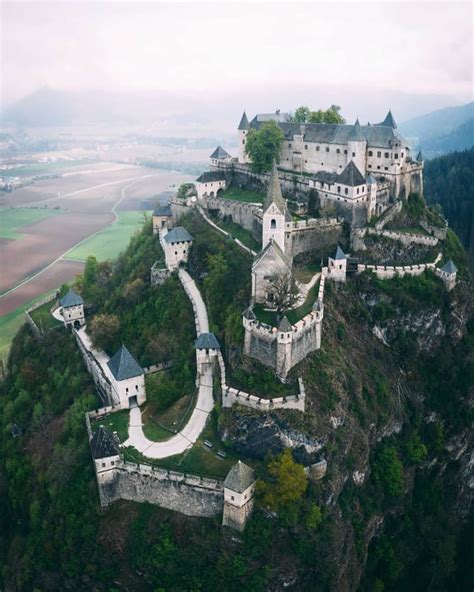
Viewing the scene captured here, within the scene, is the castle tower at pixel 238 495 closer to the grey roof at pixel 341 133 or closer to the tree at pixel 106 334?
the tree at pixel 106 334

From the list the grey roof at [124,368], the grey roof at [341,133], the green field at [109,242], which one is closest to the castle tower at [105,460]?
the grey roof at [124,368]

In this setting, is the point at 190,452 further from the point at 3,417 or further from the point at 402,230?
the point at 402,230

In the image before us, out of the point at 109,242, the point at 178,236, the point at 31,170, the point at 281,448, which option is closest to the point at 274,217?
the point at 178,236

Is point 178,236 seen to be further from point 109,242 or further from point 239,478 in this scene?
point 109,242

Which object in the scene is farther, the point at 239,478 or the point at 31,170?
the point at 31,170

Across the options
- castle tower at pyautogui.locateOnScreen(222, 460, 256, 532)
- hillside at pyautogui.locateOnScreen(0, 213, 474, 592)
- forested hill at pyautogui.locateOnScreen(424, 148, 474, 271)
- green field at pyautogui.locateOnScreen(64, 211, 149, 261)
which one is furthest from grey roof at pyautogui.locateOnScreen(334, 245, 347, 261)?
green field at pyautogui.locateOnScreen(64, 211, 149, 261)

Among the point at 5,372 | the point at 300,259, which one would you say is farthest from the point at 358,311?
the point at 5,372
